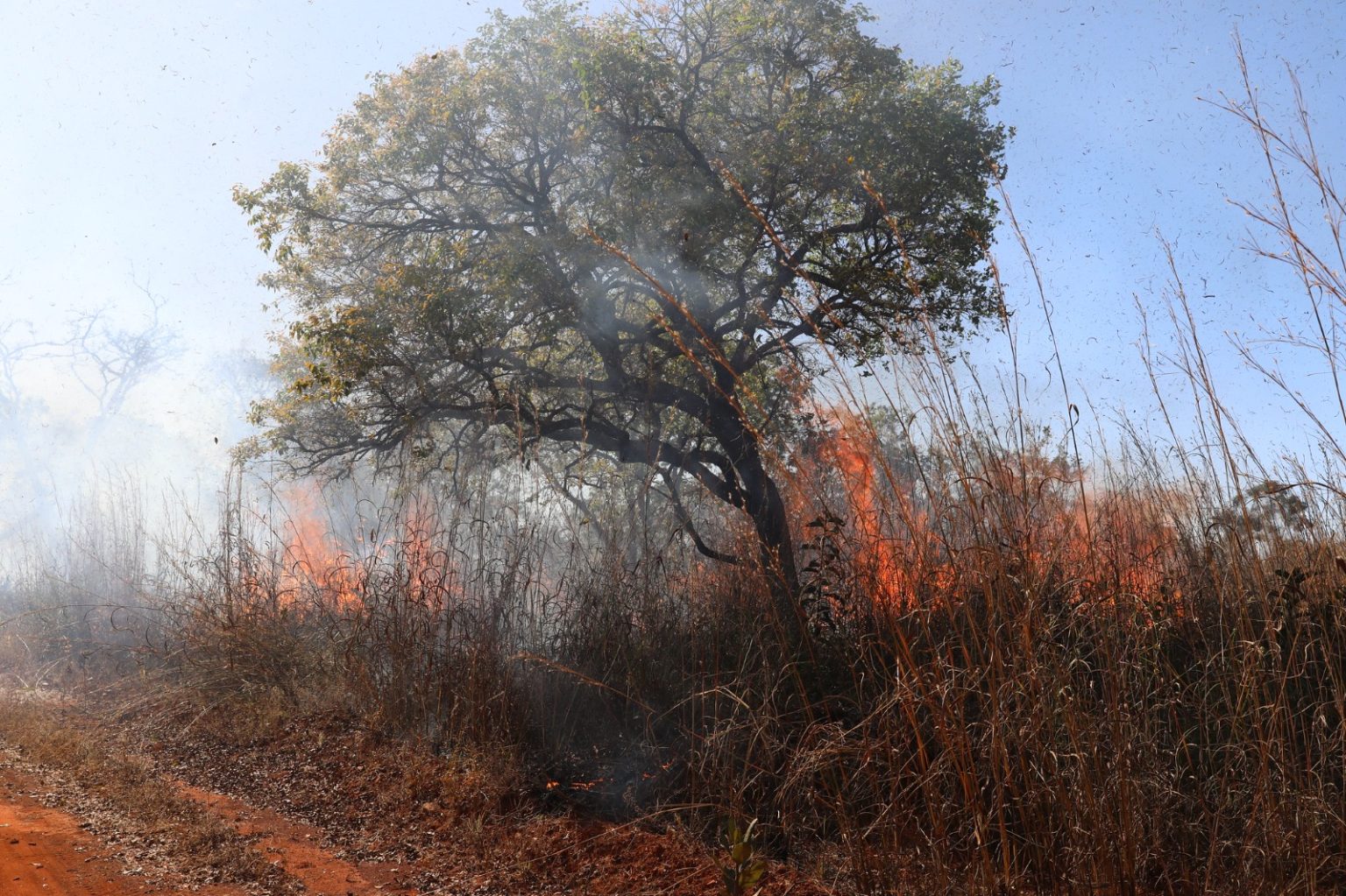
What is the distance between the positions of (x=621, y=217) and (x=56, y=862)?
223 inches

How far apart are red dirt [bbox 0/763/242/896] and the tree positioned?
12.5ft

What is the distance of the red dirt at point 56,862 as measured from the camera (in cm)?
316

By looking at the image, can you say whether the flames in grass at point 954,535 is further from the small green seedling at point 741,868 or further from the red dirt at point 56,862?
the red dirt at point 56,862

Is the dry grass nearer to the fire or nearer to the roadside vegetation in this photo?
the roadside vegetation

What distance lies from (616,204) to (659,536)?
2.91 metres

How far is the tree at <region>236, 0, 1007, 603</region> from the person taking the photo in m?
7.38

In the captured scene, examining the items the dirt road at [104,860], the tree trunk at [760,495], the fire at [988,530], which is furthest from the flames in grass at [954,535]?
the dirt road at [104,860]

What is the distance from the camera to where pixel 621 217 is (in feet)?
24.9

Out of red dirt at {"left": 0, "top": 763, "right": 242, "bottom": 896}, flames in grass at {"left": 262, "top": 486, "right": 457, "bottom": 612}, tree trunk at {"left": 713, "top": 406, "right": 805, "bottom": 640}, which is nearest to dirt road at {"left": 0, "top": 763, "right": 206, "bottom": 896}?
red dirt at {"left": 0, "top": 763, "right": 242, "bottom": 896}

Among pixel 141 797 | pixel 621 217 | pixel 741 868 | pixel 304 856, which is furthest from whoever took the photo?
pixel 621 217

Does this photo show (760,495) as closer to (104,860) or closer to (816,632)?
(816,632)

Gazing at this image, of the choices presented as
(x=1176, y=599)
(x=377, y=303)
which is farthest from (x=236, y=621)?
(x=1176, y=599)

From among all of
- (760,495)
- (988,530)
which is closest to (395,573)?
(760,495)

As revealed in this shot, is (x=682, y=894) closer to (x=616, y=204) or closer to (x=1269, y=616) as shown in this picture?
(x=1269, y=616)
